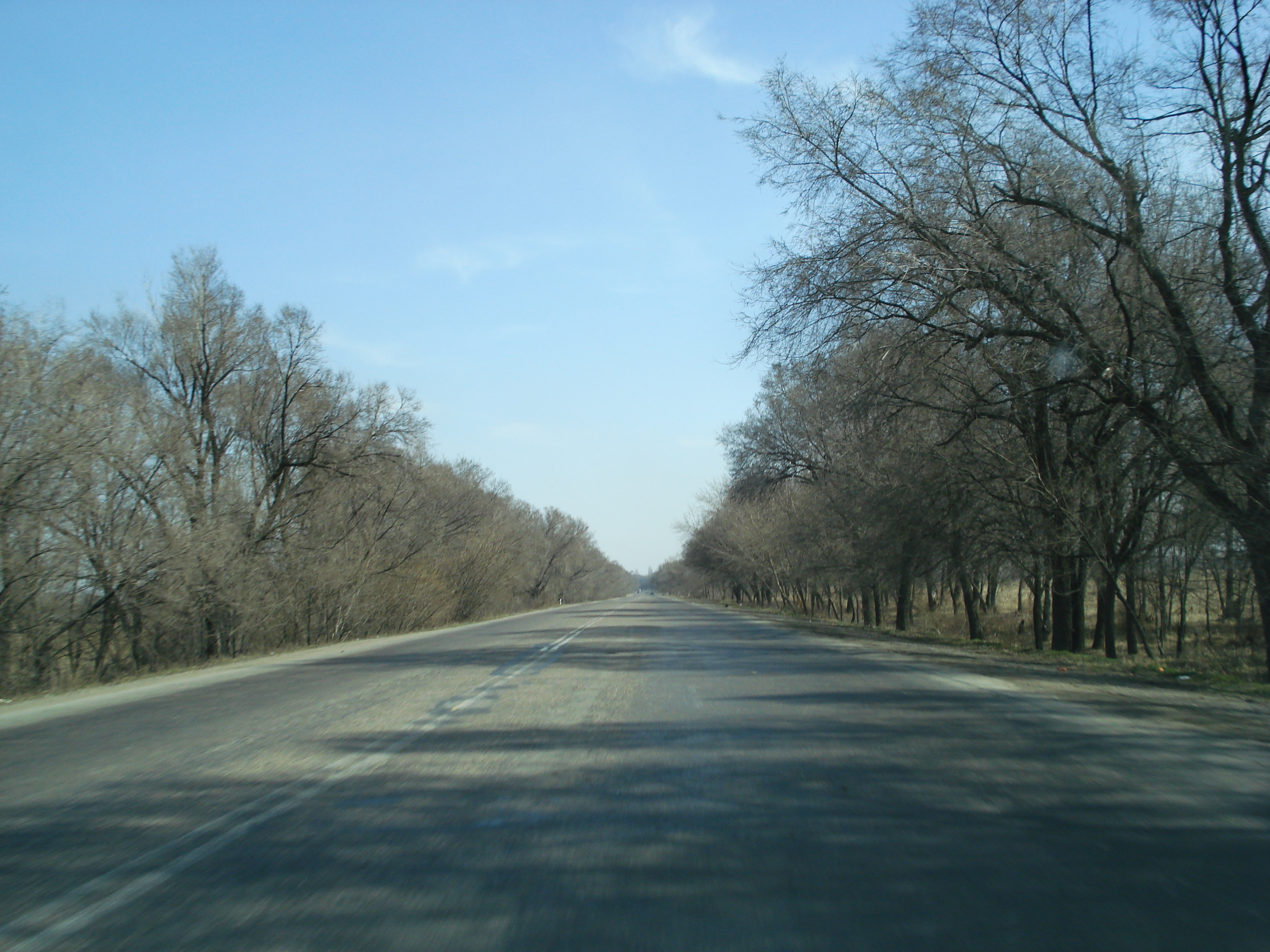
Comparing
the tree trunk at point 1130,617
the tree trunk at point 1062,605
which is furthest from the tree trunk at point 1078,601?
the tree trunk at point 1130,617

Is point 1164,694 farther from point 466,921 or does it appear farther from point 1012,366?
point 466,921

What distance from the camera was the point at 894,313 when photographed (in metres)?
17.0

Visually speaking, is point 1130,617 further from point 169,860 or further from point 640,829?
point 169,860

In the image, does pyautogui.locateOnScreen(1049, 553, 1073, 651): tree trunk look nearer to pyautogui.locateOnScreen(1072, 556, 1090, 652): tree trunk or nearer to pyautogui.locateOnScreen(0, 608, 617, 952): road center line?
pyautogui.locateOnScreen(1072, 556, 1090, 652): tree trunk

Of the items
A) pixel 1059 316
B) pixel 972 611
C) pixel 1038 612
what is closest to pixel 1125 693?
pixel 1059 316

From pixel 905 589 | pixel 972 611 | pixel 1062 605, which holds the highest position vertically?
pixel 905 589

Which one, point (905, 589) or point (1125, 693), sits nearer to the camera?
point (1125, 693)

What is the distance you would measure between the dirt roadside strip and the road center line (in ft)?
25.5

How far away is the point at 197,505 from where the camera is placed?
1028 inches

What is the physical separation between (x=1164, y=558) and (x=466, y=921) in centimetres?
2421

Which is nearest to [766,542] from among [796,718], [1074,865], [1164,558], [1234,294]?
[1164,558]

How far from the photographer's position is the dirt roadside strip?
9.27 m

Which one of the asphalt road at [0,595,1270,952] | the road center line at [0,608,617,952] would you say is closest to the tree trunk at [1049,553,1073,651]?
the asphalt road at [0,595,1270,952]

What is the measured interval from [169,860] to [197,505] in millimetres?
23499
